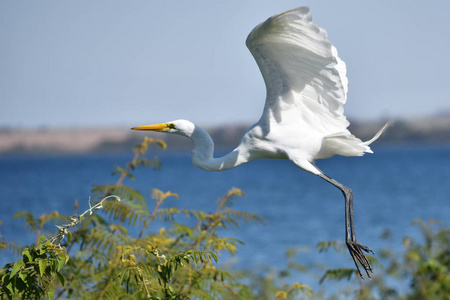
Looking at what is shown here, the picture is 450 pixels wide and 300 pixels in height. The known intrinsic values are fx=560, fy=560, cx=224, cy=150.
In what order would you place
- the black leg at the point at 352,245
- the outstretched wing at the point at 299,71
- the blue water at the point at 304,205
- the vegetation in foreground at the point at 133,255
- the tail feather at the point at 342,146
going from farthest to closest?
the blue water at the point at 304,205 → the tail feather at the point at 342,146 → the black leg at the point at 352,245 → the outstretched wing at the point at 299,71 → the vegetation in foreground at the point at 133,255

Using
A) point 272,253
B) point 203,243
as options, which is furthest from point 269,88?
point 272,253

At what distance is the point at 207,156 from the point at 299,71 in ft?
2.71

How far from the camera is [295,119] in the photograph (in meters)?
3.61

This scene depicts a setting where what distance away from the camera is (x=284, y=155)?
366cm

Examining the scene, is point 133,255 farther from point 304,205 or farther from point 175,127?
point 304,205

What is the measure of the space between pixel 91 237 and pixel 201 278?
0.71 metres

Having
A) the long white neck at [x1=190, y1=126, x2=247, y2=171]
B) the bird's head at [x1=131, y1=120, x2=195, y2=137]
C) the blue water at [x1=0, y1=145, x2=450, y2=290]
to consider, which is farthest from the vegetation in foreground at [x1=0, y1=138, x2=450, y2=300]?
the blue water at [x1=0, y1=145, x2=450, y2=290]

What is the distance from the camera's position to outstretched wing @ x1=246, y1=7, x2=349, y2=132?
3.04 meters

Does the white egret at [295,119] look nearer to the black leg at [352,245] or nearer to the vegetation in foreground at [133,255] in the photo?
the black leg at [352,245]

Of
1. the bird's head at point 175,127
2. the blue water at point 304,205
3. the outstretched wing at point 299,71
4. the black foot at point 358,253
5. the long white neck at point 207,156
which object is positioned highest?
the outstretched wing at point 299,71

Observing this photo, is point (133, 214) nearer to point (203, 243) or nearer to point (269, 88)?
point (203, 243)

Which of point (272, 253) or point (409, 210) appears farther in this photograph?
point (409, 210)

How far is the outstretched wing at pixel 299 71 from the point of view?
3043mm

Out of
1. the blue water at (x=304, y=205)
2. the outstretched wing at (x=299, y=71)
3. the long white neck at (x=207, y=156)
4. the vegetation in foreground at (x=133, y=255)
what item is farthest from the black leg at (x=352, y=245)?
the blue water at (x=304, y=205)
